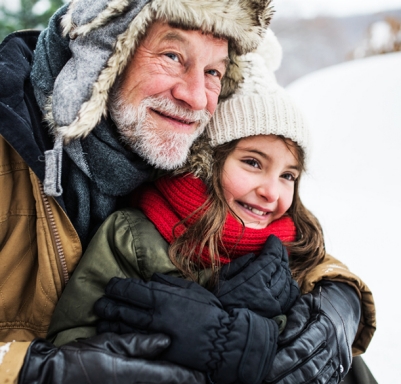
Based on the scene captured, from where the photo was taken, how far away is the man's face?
1.43 metres

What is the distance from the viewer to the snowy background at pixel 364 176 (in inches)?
86.4

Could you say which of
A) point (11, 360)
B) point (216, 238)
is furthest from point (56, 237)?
point (216, 238)

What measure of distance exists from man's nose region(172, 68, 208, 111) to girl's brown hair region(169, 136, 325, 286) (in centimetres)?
27

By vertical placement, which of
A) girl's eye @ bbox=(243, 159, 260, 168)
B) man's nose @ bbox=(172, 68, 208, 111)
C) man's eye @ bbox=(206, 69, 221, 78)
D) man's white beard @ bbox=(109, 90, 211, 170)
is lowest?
girl's eye @ bbox=(243, 159, 260, 168)

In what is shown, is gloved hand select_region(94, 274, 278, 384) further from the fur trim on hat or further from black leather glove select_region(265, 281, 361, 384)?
the fur trim on hat

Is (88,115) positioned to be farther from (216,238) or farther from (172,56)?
(216,238)

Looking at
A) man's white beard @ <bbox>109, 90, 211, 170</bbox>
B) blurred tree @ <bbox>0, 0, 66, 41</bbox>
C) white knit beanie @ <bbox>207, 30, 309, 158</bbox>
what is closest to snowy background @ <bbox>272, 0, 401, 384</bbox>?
white knit beanie @ <bbox>207, 30, 309, 158</bbox>

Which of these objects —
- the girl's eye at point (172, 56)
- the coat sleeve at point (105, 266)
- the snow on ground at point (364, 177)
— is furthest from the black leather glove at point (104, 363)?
the snow on ground at point (364, 177)

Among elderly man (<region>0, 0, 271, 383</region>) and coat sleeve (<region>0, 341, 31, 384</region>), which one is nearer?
coat sleeve (<region>0, 341, 31, 384</region>)

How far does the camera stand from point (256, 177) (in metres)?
1.60

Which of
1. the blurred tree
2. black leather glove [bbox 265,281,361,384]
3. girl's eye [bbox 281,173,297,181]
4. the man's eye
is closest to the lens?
black leather glove [bbox 265,281,361,384]

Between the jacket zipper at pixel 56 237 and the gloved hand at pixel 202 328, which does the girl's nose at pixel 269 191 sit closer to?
the gloved hand at pixel 202 328

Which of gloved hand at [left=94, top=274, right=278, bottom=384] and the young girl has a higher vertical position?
the young girl

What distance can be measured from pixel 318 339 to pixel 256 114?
85 cm
